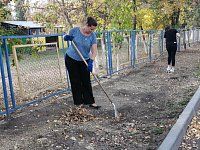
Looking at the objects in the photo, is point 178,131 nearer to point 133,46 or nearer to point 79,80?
point 79,80

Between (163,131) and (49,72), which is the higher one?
(49,72)

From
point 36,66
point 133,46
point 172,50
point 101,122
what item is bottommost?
point 101,122

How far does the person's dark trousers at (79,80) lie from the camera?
6766 millimetres

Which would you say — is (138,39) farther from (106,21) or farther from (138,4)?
(138,4)

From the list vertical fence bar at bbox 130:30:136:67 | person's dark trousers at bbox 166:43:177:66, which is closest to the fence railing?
vertical fence bar at bbox 130:30:136:67

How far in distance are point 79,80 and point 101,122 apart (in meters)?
1.24

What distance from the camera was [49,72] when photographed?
7891 mm

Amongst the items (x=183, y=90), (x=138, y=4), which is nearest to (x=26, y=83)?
(x=183, y=90)

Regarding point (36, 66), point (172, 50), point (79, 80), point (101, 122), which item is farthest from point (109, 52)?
point (101, 122)

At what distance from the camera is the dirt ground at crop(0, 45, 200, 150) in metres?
4.89

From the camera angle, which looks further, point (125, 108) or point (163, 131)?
point (125, 108)

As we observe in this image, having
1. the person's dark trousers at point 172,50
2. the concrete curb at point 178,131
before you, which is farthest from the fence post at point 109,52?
the concrete curb at point 178,131

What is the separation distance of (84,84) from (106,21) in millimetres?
7700

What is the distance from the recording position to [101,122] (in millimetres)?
5949
